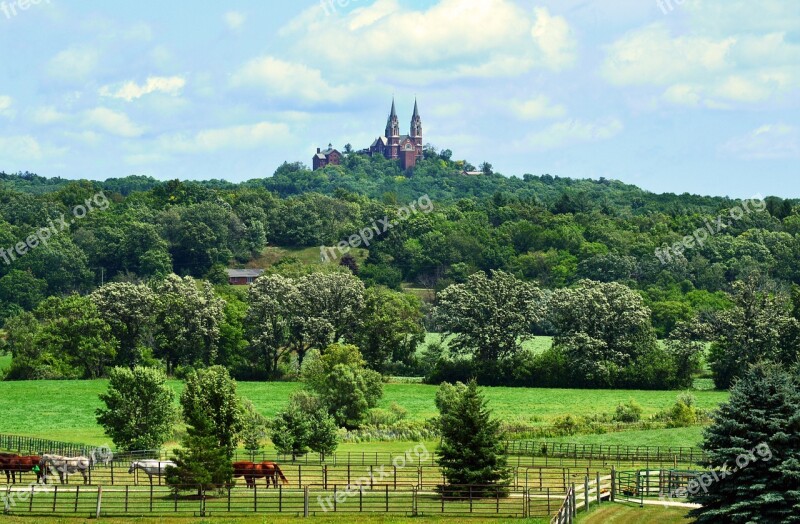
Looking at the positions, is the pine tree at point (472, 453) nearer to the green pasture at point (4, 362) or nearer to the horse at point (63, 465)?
the horse at point (63, 465)

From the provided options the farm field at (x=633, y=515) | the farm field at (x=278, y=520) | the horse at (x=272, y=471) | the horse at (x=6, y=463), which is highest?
the horse at (x=6, y=463)

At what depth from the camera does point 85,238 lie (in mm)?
179000

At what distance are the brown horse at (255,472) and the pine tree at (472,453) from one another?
614 cm

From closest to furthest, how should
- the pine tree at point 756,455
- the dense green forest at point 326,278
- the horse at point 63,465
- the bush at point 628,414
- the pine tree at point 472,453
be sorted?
1. the pine tree at point 756,455
2. the pine tree at point 472,453
3. the horse at point 63,465
4. the bush at point 628,414
5. the dense green forest at point 326,278

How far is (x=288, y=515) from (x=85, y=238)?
142421mm

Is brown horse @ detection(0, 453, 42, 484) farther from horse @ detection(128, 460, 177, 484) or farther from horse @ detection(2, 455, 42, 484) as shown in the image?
horse @ detection(128, 460, 177, 484)

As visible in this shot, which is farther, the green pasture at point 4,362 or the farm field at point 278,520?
the green pasture at point 4,362

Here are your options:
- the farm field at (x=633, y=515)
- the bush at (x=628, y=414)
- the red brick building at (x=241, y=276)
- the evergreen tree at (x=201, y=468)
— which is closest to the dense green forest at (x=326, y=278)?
the red brick building at (x=241, y=276)

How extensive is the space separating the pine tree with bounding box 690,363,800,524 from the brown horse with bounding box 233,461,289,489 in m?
16.9

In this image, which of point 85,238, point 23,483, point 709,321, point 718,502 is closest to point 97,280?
point 85,238

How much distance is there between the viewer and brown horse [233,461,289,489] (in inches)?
1891

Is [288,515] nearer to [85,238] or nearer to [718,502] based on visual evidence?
[718,502]

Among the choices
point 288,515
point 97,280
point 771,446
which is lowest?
point 288,515

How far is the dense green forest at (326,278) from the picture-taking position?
11056cm
